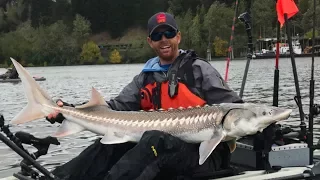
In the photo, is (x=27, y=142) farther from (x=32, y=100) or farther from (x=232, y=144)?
(x=232, y=144)

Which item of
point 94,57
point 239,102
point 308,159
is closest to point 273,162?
point 308,159

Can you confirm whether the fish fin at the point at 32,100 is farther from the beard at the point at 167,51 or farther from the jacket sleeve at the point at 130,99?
the beard at the point at 167,51

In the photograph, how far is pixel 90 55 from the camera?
14125cm

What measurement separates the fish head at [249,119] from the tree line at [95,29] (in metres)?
87.4

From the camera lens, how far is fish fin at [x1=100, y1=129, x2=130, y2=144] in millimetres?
5695

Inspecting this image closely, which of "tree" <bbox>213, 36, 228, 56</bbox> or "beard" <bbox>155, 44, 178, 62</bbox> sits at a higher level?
"beard" <bbox>155, 44, 178, 62</bbox>

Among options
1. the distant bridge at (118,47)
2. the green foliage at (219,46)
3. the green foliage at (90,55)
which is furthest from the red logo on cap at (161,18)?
the green foliage at (90,55)

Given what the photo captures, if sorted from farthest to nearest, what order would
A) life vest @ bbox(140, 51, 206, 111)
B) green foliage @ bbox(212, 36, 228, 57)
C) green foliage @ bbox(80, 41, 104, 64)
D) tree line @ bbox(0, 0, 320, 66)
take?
1. green foliage @ bbox(80, 41, 104, 64)
2. tree line @ bbox(0, 0, 320, 66)
3. green foliage @ bbox(212, 36, 228, 57)
4. life vest @ bbox(140, 51, 206, 111)

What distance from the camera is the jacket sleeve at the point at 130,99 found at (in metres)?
6.50

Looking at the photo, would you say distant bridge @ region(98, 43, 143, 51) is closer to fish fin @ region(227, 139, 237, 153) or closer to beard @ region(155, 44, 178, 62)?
beard @ region(155, 44, 178, 62)

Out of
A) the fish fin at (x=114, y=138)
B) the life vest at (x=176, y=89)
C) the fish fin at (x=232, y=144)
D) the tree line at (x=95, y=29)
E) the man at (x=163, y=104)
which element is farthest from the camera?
the tree line at (x=95, y=29)

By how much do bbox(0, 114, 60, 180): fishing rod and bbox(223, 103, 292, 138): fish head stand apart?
1876mm

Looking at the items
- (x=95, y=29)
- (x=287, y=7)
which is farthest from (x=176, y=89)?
(x=95, y=29)

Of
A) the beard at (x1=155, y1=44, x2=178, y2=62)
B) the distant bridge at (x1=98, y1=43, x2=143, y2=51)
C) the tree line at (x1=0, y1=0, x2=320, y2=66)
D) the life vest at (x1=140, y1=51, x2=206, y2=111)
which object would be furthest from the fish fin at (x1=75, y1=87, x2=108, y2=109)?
the distant bridge at (x1=98, y1=43, x2=143, y2=51)
